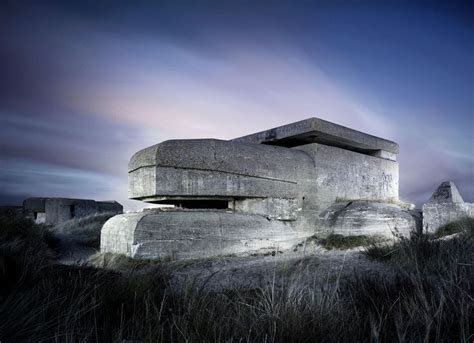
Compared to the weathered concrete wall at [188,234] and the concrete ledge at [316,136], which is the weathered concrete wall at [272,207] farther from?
the concrete ledge at [316,136]

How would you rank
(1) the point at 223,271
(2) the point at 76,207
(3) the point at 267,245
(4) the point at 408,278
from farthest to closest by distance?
(2) the point at 76,207, (3) the point at 267,245, (1) the point at 223,271, (4) the point at 408,278

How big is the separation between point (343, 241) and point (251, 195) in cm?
147

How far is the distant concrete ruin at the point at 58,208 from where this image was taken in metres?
12.8

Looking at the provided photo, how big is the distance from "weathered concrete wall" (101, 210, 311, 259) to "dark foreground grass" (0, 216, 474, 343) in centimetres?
154

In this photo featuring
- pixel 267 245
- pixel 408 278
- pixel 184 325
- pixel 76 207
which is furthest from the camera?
pixel 76 207

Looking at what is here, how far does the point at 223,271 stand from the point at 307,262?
31.4 inches

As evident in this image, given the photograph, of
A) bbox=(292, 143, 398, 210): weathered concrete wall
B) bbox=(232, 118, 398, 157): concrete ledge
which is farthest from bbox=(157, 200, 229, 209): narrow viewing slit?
bbox=(292, 143, 398, 210): weathered concrete wall

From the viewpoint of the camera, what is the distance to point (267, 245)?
15.8 ft

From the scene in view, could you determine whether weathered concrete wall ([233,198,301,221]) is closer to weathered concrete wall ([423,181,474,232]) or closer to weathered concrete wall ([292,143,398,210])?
weathered concrete wall ([292,143,398,210])

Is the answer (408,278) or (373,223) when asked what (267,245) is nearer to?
(373,223)

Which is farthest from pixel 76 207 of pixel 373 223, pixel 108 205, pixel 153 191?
pixel 373 223

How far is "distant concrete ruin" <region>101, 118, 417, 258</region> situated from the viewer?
4262 millimetres

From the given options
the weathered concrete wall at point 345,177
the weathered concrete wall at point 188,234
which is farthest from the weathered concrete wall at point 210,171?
the weathered concrete wall at point 345,177

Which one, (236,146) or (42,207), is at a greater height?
(236,146)
